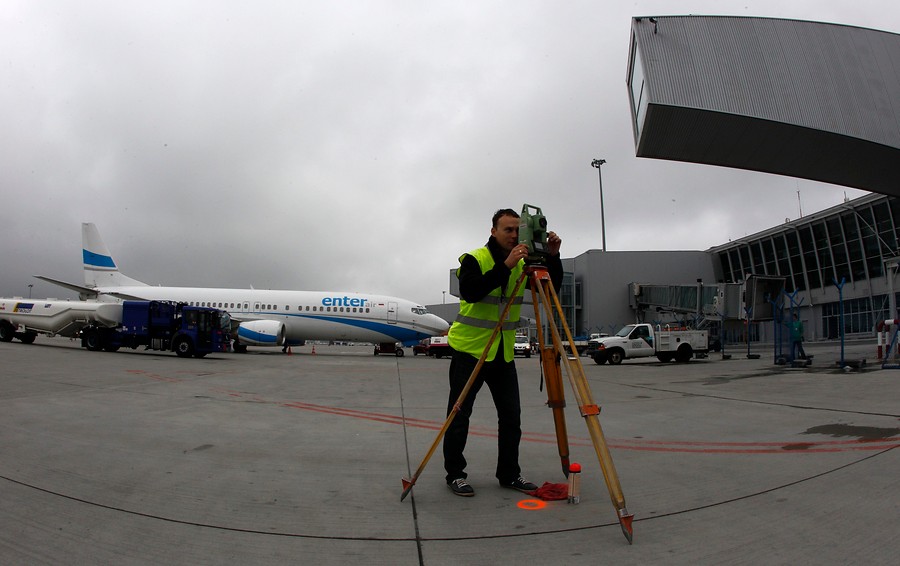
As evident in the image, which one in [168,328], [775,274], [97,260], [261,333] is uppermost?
[775,274]

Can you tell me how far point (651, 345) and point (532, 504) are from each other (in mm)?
20593

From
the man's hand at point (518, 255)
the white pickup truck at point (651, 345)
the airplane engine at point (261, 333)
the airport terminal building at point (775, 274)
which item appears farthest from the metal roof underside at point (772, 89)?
the airplane engine at point (261, 333)

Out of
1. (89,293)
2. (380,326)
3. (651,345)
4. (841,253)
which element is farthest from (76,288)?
(841,253)

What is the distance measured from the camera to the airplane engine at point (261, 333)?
80.2ft

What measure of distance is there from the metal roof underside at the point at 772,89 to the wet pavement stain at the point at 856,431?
10.9 meters

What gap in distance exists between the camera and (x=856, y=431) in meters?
5.34

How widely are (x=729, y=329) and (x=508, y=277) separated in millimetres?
44021

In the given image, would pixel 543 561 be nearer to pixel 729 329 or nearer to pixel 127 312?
pixel 127 312

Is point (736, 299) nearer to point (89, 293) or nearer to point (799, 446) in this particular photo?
point (799, 446)

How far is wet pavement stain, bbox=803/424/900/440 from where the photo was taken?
5.06 metres

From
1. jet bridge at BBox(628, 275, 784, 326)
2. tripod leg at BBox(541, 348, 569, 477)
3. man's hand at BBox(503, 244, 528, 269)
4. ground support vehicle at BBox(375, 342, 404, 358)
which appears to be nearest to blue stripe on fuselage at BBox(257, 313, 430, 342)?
ground support vehicle at BBox(375, 342, 404, 358)

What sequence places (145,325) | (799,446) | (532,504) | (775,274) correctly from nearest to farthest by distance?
(532,504) < (799,446) < (145,325) < (775,274)

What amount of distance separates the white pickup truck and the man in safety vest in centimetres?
1917

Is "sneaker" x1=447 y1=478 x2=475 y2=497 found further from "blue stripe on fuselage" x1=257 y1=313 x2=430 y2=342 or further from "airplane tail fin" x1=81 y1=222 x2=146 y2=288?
"airplane tail fin" x1=81 y1=222 x2=146 y2=288
